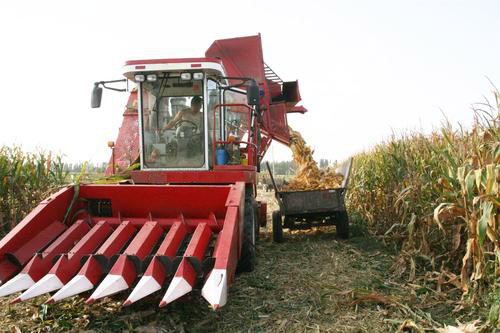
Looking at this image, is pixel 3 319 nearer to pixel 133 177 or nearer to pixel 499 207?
pixel 133 177

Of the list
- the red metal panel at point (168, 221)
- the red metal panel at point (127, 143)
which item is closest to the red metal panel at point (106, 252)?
the red metal panel at point (168, 221)

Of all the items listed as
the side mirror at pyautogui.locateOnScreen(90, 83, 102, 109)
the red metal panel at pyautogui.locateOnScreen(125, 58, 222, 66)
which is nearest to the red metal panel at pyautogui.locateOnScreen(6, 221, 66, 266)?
the side mirror at pyautogui.locateOnScreen(90, 83, 102, 109)

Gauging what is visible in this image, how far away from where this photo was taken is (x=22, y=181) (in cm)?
654

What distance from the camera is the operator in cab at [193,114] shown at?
504 centimetres

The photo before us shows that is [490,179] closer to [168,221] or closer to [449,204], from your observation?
[449,204]

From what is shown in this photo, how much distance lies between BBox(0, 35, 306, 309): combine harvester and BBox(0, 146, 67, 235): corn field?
147 centimetres

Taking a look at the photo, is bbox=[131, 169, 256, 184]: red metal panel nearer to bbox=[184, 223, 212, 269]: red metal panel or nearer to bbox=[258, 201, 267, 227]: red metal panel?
bbox=[184, 223, 212, 269]: red metal panel

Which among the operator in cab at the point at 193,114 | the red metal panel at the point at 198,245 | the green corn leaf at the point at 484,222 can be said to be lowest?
the red metal panel at the point at 198,245

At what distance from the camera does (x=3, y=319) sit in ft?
11.1

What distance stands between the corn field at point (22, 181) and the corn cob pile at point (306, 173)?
390 cm

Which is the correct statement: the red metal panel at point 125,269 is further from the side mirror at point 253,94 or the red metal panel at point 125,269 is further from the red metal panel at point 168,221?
the side mirror at point 253,94

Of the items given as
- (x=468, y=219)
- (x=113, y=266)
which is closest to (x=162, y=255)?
(x=113, y=266)

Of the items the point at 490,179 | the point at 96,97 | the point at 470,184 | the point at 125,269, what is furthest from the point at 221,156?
the point at 490,179

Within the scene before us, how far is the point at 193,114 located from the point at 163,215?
141cm
